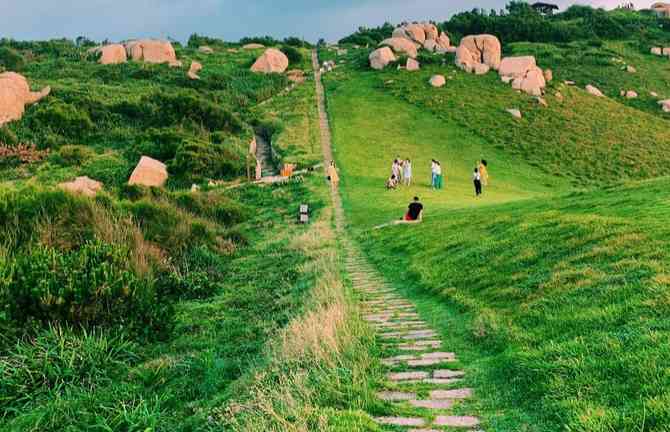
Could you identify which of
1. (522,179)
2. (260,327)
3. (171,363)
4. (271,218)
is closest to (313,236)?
(271,218)

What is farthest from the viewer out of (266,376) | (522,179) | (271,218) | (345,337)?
(522,179)

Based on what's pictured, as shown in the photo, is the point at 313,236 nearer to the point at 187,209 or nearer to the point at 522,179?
the point at 187,209

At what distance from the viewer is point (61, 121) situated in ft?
144

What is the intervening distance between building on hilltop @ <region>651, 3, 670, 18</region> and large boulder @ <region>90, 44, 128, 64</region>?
98.9m

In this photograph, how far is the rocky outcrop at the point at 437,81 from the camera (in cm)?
5822

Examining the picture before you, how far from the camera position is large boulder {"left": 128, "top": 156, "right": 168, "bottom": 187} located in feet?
109

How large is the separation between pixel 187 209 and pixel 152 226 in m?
6.34

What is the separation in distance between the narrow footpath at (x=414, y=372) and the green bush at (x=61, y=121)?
4007 centimetres

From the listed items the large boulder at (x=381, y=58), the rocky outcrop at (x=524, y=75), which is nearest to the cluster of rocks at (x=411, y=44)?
the large boulder at (x=381, y=58)

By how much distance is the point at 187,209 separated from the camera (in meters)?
23.7

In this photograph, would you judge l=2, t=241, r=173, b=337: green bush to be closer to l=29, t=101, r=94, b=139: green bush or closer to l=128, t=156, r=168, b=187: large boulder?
l=128, t=156, r=168, b=187: large boulder

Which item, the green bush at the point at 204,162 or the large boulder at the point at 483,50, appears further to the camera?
the large boulder at the point at 483,50

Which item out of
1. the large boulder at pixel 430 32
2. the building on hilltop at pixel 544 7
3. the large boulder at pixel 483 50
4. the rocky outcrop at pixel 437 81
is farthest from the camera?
the building on hilltop at pixel 544 7

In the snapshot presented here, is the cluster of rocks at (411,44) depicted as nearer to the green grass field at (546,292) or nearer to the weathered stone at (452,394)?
the green grass field at (546,292)
